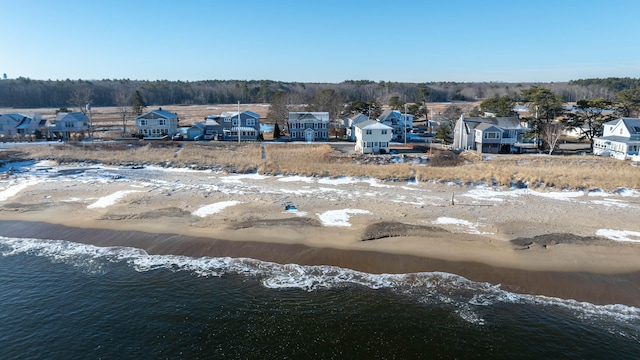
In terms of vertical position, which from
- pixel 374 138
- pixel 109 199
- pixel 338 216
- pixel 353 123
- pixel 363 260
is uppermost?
pixel 353 123

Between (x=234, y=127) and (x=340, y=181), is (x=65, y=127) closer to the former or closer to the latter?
(x=234, y=127)

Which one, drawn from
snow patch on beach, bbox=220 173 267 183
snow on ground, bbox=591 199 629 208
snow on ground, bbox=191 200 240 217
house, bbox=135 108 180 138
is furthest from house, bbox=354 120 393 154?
house, bbox=135 108 180 138

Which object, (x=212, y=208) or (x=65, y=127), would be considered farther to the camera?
(x=65, y=127)

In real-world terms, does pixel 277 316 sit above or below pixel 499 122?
below

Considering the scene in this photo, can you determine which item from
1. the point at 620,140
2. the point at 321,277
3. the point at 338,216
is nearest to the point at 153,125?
the point at 338,216

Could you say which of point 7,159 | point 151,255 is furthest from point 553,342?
point 7,159

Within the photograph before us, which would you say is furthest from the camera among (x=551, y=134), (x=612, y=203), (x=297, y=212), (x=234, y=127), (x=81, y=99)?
(x=81, y=99)

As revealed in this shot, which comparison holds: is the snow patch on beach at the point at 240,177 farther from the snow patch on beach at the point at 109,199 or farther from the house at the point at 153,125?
the house at the point at 153,125
